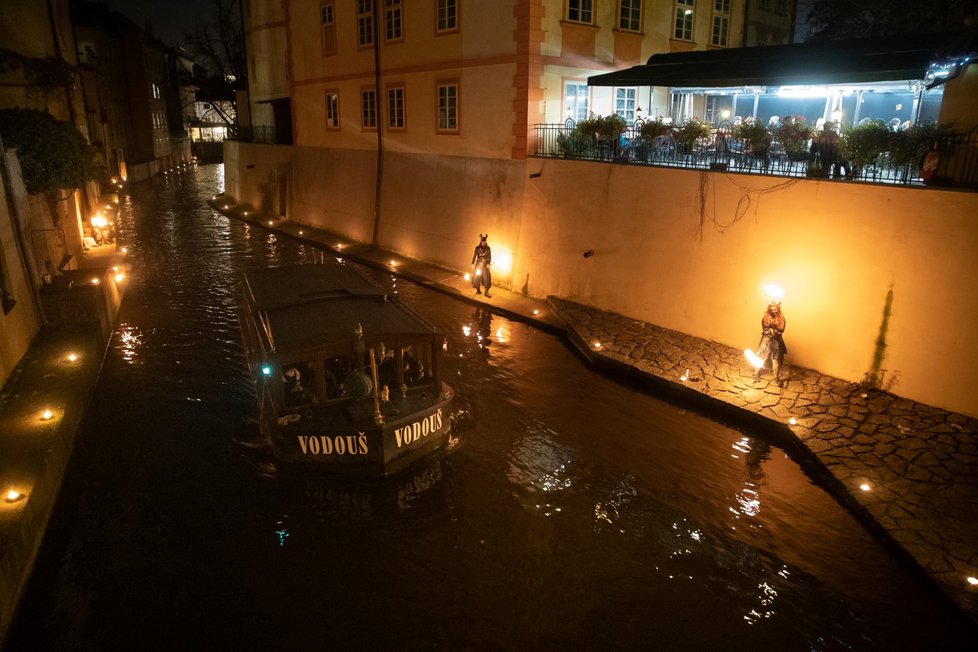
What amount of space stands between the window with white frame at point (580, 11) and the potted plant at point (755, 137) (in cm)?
693

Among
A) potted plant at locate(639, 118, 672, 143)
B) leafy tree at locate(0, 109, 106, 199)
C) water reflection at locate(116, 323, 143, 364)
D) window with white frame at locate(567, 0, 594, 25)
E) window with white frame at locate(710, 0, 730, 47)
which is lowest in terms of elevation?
water reflection at locate(116, 323, 143, 364)

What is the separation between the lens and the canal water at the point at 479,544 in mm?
7066

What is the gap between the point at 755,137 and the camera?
1338cm

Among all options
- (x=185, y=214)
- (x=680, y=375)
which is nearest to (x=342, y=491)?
(x=680, y=375)

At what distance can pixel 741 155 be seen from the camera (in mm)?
13656

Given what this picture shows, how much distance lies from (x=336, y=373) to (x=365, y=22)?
17404 millimetres

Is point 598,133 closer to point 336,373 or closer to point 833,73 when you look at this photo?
→ point 833,73

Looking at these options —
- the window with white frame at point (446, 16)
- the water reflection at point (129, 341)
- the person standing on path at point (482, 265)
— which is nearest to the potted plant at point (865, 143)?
the person standing on path at point (482, 265)

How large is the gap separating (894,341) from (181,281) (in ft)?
64.3

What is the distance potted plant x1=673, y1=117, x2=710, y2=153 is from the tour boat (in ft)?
27.9

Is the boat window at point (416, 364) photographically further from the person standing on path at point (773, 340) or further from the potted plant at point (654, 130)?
the potted plant at point (654, 130)

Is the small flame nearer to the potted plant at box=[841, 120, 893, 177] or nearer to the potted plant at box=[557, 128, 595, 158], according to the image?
the potted plant at box=[841, 120, 893, 177]

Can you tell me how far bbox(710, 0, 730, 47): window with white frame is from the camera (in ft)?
74.5

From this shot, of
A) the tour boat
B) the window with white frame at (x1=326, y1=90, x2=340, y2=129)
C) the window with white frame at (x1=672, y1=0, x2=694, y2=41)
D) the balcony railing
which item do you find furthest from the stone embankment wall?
the window with white frame at (x1=672, y1=0, x2=694, y2=41)
